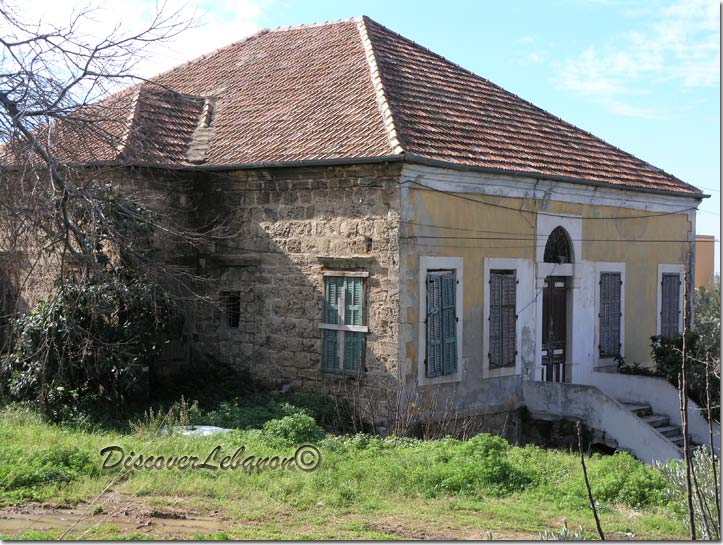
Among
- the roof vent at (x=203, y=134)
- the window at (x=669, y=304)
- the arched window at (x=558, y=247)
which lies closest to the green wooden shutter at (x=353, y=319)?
the roof vent at (x=203, y=134)

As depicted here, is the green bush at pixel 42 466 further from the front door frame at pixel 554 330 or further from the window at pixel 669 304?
the window at pixel 669 304

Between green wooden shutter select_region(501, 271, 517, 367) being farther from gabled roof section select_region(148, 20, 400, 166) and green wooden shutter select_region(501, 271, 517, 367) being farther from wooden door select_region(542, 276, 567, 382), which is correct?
gabled roof section select_region(148, 20, 400, 166)

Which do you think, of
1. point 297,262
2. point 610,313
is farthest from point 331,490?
point 610,313

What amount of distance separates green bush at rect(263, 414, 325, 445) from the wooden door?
5578mm

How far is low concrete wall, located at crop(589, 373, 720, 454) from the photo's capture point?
15414 mm

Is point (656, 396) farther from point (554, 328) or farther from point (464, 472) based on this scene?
point (464, 472)

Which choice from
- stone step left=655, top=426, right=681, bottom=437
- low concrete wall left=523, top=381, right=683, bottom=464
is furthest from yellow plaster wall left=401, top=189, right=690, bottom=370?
stone step left=655, top=426, right=681, bottom=437

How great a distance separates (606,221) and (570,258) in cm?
136

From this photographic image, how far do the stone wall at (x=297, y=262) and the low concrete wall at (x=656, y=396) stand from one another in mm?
5575

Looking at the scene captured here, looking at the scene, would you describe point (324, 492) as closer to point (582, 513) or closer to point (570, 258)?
point (582, 513)

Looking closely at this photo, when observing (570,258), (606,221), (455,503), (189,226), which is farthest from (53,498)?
(606,221)

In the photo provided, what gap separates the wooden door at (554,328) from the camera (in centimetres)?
1591

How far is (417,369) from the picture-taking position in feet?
43.1

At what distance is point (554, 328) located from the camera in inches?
635
